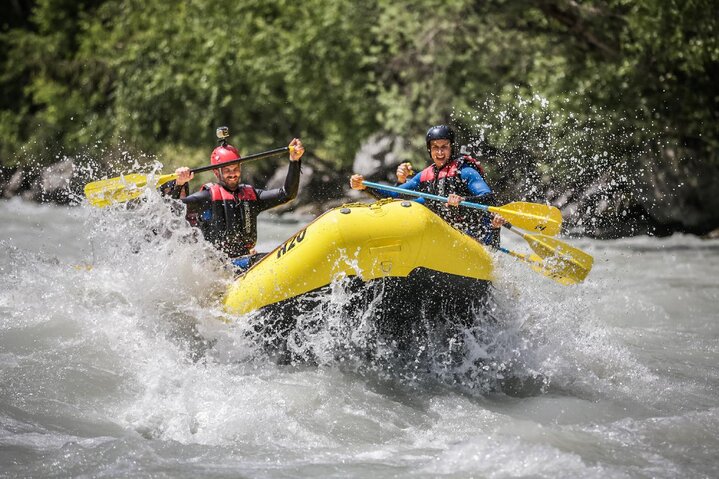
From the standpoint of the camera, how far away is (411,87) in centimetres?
1241

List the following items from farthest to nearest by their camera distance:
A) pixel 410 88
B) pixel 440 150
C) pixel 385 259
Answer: pixel 410 88, pixel 440 150, pixel 385 259

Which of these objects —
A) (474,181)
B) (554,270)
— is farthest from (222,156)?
(554,270)

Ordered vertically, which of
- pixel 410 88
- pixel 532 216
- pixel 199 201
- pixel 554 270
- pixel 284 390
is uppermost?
pixel 410 88

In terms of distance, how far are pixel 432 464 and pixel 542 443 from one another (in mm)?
503

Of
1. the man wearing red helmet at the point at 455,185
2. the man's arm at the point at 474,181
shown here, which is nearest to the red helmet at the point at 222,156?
the man wearing red helmet at the point at 455,185

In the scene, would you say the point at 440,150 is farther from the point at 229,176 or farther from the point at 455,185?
the point at 229,176

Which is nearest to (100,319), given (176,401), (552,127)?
(176,401)

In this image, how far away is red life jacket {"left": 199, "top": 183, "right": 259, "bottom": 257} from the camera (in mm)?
5562

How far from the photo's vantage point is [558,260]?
17.5 feet

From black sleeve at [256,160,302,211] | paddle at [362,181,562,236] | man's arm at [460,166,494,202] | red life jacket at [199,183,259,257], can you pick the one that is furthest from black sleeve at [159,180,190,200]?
man's arm at [460,166,494,202]

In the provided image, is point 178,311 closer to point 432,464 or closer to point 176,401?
point 176,401

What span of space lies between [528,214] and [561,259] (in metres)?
0.39

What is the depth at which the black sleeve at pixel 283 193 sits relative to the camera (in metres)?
5.75

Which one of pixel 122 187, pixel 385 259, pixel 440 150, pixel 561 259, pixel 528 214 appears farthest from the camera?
pixel 440 150
